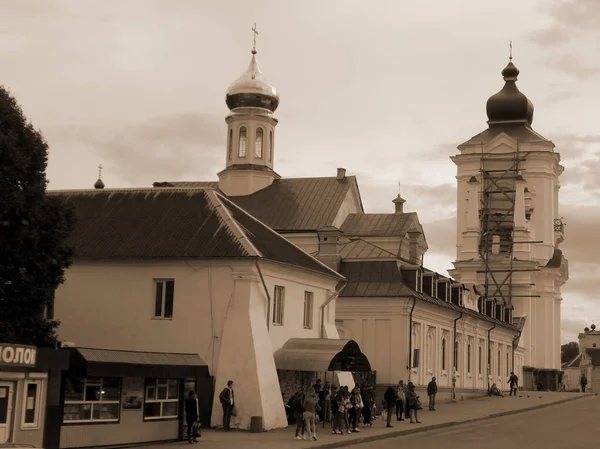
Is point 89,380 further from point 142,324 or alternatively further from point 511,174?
point 511,174

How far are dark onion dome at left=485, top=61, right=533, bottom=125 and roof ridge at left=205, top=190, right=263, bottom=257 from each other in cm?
6924

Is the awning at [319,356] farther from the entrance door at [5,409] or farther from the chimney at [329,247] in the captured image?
the chimney at [329,247]

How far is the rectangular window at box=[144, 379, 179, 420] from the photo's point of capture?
87.3 feet

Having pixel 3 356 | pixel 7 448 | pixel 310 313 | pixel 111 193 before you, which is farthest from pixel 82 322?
pixel 7 448

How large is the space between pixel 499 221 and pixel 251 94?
3200 centimetres

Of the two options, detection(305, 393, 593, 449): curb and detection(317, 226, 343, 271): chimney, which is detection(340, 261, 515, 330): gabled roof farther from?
detection(305, 393, 593, 449): curb

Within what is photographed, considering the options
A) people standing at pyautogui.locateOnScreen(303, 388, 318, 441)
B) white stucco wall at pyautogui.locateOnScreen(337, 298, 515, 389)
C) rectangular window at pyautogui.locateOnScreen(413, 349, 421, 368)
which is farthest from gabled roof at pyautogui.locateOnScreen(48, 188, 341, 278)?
rectangular window at pyautogui.locateOnScreen(413, 349, 421, 368)

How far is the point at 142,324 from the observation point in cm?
3238

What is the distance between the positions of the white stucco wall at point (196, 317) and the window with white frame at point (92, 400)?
604cm

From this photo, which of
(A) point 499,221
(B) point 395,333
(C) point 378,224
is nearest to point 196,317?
(B) point 395,333

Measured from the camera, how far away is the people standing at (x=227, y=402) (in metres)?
29.8

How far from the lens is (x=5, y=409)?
71.5 ft

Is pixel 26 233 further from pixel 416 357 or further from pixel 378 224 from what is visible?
pixel 378 224

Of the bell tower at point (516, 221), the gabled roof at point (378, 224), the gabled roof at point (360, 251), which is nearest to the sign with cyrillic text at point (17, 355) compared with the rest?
the gabled roof at point (360, 251)
